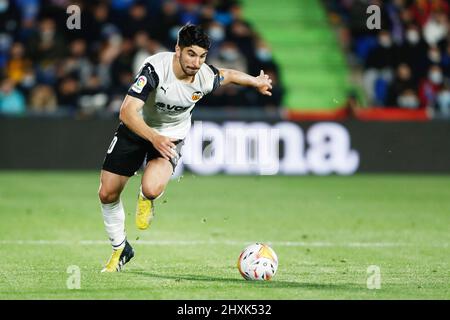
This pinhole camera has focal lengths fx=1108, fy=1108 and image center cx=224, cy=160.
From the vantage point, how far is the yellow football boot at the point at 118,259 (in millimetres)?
9914

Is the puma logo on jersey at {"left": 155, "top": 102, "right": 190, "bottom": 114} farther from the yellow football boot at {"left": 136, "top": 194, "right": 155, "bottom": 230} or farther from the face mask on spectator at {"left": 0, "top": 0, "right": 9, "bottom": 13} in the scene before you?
the face mask on spectator at {"left": 0, "top": 0, "right": 9, "bottom": 13}

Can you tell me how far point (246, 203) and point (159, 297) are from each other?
872 cm

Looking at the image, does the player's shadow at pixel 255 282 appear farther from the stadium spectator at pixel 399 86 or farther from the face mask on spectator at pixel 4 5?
the face mask on spectator at pixel 4 5

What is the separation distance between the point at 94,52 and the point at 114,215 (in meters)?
13.0

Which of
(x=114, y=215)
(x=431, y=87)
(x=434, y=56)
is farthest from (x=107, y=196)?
(x=434, y=56)

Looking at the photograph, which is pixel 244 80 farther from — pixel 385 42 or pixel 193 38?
pixel 385 42

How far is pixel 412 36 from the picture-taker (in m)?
23.6

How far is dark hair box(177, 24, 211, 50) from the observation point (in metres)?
9.56

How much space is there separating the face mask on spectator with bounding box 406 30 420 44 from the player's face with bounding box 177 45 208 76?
14401 millimetres

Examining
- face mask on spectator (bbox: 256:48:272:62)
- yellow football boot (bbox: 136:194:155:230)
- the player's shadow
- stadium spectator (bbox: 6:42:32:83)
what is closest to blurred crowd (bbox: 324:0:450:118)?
face mask on spectator (bbox: 256:48:272:62)

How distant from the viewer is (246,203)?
16875mm

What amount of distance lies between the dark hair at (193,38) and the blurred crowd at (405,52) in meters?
12.9

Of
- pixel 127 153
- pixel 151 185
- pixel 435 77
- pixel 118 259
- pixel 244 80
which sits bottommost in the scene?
pixel 118 259

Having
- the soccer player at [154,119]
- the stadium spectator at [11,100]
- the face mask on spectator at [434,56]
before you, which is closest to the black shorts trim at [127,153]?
the soccer player at [154,119]
